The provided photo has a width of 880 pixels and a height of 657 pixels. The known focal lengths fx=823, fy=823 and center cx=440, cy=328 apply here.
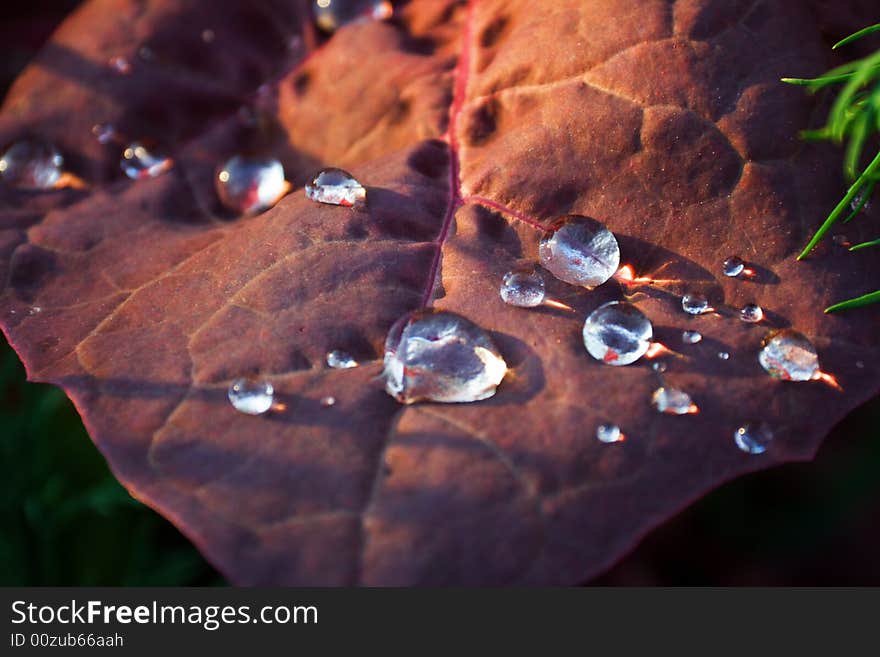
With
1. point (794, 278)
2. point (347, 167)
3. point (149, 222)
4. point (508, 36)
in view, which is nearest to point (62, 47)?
point (149, 222)

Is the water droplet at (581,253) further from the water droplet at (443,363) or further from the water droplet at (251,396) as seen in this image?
the water droplet at (251,396)

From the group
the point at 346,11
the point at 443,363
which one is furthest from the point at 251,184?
the point at 443,363

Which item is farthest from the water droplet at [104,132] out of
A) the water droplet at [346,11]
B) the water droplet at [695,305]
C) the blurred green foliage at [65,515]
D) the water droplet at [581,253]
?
the water droplet at [695,305]

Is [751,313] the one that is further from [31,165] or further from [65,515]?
[65,515]

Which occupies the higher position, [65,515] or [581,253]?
[581,253]

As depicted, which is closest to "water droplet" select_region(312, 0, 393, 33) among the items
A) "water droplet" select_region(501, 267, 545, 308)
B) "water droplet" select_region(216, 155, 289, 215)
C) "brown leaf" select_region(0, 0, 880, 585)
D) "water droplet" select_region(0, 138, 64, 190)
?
"brown leaf" select_region(0, 0, 880, 585)

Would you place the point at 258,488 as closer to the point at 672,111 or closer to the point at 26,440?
the point at 672,111
